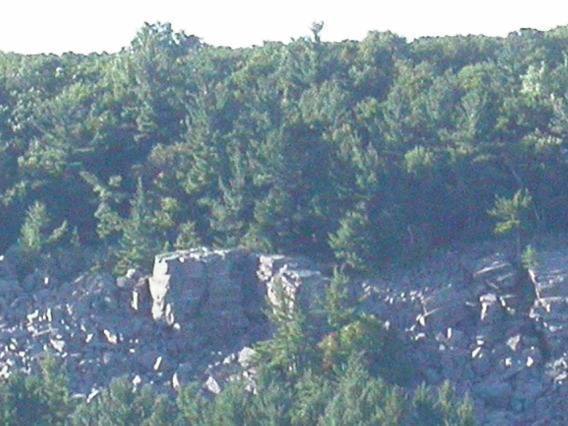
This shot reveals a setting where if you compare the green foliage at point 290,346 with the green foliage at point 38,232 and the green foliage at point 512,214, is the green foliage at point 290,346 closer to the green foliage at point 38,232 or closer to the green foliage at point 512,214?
the green foliage at point 512,214

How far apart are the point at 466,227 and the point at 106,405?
6.85 m

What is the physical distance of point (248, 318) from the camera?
29.9m

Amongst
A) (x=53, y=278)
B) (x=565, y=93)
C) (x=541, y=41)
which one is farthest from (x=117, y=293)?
(x=541, y=41)

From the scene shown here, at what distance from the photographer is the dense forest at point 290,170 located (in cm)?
2931

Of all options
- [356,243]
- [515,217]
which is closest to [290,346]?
[356,243]

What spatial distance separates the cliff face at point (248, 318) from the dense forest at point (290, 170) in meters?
0.59

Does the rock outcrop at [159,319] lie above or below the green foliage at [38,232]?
below

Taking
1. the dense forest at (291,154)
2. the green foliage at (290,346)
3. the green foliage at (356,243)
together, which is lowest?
the green foliage at (290,346)

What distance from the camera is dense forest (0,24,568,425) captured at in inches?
1154

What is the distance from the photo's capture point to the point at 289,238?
102 ft

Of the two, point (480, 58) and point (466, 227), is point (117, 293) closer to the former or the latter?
point (466, 227)

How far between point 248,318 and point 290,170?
9.30 ft

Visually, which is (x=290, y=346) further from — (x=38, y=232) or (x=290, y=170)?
(x=38, y=232)

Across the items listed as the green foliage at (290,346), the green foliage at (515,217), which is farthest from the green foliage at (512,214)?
the green foliage at (290,346)
